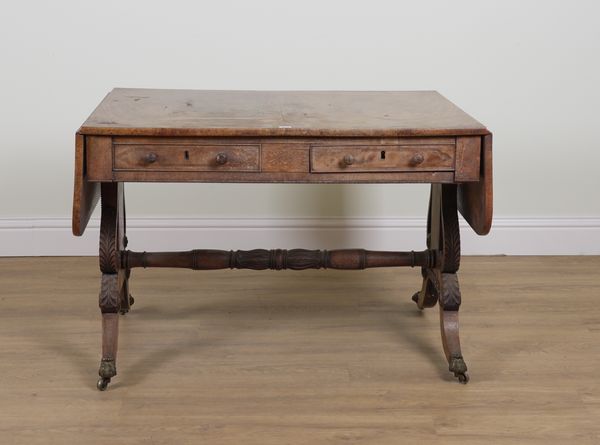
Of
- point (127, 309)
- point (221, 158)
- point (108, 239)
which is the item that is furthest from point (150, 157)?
point (127, 309)

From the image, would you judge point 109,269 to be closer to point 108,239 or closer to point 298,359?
point 108,239

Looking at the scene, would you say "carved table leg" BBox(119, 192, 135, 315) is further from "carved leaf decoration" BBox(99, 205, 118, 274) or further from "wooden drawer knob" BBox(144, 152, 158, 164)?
"wooden drawer knob" BBox(144, 152, 158, 164)

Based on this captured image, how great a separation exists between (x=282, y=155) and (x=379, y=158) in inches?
11.6

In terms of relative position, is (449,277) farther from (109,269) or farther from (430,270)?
(109,269)

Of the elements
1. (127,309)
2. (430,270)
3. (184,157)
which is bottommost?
(127,309)

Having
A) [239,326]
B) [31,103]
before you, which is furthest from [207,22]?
[239,326]

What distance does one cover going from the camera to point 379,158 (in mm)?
2834

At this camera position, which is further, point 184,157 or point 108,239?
point 108,239

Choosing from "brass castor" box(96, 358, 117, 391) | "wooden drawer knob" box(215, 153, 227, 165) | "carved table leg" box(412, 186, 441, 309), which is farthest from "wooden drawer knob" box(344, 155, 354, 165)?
"brass castor" box(96, 358, 117, 391)

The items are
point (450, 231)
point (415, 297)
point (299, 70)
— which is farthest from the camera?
point (299, 70)

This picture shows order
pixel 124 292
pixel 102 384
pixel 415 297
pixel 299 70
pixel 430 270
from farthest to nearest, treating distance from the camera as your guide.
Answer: pixel 299 70, pixel 415 297, pixel 124 292, pixel 430 270, pixel 102 384

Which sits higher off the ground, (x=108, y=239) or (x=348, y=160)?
(x=348, y=160)

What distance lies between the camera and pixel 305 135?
2803 millimetres

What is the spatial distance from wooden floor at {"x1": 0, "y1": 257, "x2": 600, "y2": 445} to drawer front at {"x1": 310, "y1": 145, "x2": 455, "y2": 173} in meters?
0.71
